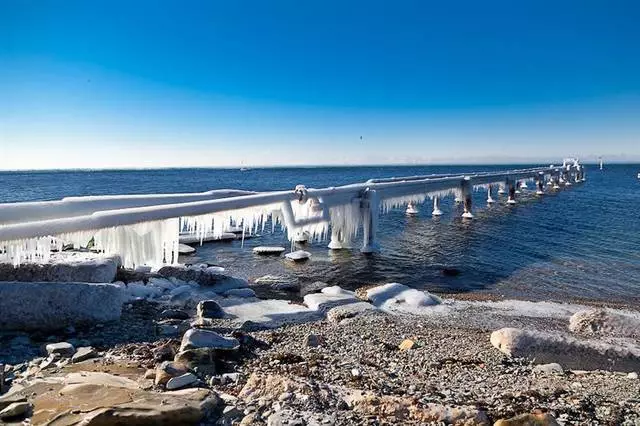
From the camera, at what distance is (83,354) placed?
5.52 metres

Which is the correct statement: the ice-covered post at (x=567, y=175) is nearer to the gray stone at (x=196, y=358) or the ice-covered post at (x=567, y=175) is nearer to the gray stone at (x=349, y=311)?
the gray stone at (x=349, y=311)

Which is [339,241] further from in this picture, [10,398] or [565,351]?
[10,398]

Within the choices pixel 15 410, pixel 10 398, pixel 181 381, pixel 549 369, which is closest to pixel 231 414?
pixel 181 381

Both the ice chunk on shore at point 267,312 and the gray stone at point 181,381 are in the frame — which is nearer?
the gray stone at point 181,381

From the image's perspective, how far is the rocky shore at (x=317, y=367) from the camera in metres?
4.00

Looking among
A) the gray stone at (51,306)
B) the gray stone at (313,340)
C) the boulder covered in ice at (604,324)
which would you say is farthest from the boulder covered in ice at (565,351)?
the gray stone at (51,306)

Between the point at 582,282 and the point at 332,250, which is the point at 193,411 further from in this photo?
the point at 332,250

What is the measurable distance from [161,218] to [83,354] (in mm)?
4116

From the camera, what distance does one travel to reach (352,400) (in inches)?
169

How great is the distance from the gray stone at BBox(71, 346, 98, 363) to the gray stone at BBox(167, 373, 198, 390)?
1.67 meters

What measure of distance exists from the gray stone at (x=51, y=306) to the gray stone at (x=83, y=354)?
1292 millimetres

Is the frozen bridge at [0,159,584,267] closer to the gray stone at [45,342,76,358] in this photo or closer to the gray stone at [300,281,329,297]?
the gray stone at [45,342,76,358]

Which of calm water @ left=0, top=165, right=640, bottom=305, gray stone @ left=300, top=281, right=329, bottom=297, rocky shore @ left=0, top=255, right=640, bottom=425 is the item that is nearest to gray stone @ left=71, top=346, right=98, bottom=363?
rocky shore @ left=0, top=255, right=640, bottom=425

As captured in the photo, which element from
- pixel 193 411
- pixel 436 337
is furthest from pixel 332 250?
pixel 193 411
